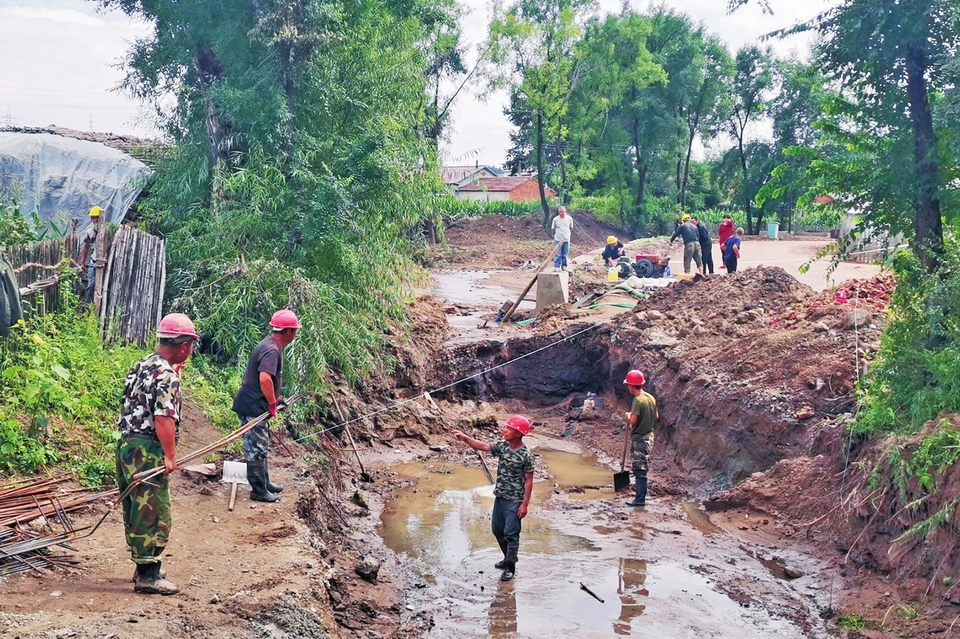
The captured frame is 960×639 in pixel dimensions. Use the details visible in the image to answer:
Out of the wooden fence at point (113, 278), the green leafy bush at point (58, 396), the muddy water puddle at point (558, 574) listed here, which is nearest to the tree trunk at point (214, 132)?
the wooden fence at point (113, 278)

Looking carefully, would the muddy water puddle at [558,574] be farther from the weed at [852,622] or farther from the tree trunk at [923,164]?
the tree trunk at [923,164]

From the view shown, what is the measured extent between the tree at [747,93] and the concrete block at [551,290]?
33293mm

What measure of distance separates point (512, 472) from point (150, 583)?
3647mm

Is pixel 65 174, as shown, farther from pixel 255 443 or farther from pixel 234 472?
pixel 255 443

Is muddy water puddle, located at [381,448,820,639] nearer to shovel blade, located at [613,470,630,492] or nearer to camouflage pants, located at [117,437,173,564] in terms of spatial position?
shovel blade, located at [613,470,630,492]

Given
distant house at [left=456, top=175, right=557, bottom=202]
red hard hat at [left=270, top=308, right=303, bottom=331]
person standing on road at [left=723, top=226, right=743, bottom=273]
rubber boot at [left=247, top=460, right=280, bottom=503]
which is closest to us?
red hard hat at [left=270, top=308, right=303, bottom=331]

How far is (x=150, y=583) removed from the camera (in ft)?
19.1

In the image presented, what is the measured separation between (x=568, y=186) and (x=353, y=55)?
38920 mm

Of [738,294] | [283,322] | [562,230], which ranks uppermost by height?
[562,230]

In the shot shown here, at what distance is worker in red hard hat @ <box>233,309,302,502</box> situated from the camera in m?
7.99

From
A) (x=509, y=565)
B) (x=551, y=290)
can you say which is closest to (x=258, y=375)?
(x=509, y=565)

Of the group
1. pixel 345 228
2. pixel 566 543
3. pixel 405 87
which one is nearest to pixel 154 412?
pixel 566 543

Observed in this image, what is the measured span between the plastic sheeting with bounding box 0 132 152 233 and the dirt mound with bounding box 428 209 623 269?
57.0 ft

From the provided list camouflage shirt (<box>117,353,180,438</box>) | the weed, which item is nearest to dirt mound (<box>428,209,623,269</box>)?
the weed
